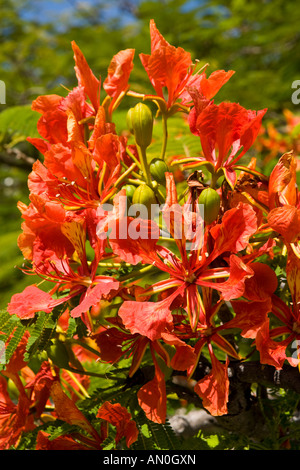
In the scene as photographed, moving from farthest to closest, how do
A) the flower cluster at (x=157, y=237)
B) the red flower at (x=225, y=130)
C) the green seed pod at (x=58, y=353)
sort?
1. the green seed pod at (x=58, y=353)
2. the red flower at (x=225, y=130)
3. the flower cluster at (x=157, y=237)

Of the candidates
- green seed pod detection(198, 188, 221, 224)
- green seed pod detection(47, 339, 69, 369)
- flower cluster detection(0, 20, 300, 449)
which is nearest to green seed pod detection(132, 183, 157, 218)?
flower cluster detection(0, 20, 300, 449)

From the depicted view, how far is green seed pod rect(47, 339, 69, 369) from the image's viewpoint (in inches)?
49.8

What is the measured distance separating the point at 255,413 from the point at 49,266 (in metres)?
0.78

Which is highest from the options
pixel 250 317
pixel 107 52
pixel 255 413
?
pixel 107 52

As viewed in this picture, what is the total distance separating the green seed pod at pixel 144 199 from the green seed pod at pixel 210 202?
12 cm

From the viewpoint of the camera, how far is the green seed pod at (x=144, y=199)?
3.59 ft

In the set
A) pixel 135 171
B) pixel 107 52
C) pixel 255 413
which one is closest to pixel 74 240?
pixel 135 171

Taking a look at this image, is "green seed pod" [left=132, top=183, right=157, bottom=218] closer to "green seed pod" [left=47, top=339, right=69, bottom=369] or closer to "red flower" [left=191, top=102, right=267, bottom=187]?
"red flower" [left=191, top=102, right=267, bottom=187]

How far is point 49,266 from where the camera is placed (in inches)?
46.1

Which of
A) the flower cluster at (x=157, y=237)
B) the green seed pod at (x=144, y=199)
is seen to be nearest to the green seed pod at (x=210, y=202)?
the flower cluster at (x=157, y=237)

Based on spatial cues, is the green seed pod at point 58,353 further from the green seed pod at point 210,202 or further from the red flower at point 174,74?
the red flower at point 174,74

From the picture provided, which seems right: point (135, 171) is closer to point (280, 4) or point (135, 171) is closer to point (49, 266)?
point (49, 266)

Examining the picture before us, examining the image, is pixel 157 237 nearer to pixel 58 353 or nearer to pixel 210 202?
pixel 210 202

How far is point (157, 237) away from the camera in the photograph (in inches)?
42.5
